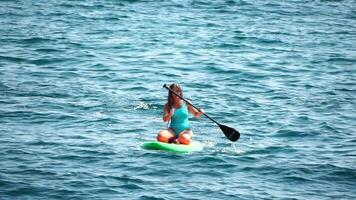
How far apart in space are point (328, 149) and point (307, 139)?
800 mm

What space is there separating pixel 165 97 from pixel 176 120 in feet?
13.4

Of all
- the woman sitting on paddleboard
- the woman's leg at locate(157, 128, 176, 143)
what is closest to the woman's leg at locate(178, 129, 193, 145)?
the woman sitting on paddleboard

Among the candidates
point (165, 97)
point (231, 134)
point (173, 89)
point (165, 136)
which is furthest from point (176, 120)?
point (165, 97)

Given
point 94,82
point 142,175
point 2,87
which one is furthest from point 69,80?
point 142,175

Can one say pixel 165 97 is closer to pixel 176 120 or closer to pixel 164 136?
pixel 176 120

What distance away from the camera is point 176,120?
47.0ft

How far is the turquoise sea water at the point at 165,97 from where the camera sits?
12375 mm

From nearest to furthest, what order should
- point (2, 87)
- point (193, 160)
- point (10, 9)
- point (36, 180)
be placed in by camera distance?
point (36, 180) → point (193, 160) → point (2, 87) → point (10, 9)

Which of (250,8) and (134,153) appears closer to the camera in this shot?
(134,153)

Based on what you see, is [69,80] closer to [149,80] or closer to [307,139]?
[149,80]

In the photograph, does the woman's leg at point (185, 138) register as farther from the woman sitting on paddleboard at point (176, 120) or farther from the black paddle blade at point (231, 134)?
the black paddle blade at point (231, 134)

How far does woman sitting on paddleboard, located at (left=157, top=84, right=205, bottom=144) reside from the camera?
1408 cm

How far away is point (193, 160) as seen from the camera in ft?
44.1

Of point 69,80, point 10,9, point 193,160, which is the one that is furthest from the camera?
point 10,9
